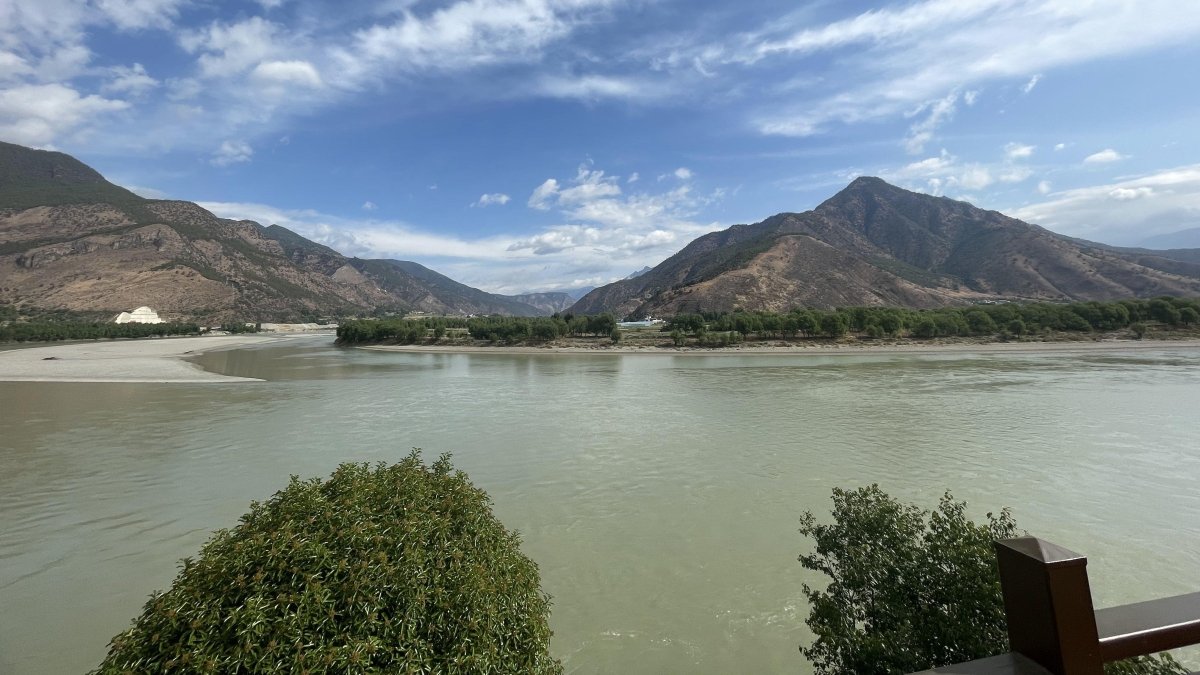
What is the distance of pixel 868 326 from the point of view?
8894cm

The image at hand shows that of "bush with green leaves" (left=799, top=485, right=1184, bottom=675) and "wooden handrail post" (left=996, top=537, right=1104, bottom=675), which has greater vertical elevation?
"wooden handrail post" (left=996, top=537, right=1104, bottom=675)

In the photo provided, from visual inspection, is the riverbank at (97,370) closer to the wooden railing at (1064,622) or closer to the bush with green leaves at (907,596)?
the bush with green leaves at (907,596)

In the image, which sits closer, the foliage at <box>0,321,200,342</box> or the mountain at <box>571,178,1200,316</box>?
the foliage at <box>0,321,200,342</box>

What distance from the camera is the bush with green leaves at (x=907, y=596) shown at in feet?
16.1

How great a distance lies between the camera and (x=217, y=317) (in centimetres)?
17588

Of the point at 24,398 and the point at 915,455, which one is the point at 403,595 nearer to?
the point at 915,455

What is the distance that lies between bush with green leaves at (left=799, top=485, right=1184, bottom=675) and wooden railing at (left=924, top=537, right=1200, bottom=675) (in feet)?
9.51

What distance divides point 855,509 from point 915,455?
59.0 ft

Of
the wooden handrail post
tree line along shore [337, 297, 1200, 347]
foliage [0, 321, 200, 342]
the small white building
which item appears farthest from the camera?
the small white building

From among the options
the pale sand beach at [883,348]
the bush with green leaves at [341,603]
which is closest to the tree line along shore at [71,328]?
the pale sand beach at [883,348]

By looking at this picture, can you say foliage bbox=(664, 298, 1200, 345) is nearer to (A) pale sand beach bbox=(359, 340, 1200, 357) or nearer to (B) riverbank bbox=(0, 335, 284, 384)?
(A) pale sand beach bbox=(359, 340, 1200, 357)

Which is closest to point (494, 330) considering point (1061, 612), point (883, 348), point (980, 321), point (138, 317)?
point (883, 348)

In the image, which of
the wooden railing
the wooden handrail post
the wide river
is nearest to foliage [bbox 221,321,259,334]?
the wide river

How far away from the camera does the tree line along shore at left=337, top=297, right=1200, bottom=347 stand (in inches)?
3182
